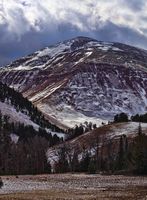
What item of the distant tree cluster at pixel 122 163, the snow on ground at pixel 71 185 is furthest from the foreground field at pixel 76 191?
the distant tree cluster at pixel 122 163

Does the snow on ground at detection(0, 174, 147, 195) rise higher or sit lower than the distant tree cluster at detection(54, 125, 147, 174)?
lower

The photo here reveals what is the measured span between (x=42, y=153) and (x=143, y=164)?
80.1 m

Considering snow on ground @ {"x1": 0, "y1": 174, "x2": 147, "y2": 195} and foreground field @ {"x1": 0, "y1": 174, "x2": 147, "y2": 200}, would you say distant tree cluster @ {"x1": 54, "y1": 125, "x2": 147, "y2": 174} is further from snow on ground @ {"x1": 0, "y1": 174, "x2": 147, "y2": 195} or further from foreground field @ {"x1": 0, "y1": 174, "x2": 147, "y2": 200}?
foreground field @ {"x1": 0, "y1": 174, "x2": 147, "y2": 200}

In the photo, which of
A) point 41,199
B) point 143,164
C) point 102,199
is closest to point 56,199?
point 41,199

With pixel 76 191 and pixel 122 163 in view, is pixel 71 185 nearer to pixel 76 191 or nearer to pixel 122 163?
pixel 76 191

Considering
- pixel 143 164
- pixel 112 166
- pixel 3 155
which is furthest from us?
pixel 3 155

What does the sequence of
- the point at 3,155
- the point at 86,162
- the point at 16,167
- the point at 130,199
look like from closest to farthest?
the point at 130,199
the point at 86,162
the point at 16,167
the point at 3,155

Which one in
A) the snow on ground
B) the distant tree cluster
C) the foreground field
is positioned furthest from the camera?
the distant tree cluster

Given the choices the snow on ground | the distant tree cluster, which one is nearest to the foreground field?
the snow on ground

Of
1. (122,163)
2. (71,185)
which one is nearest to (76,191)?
(71,185)

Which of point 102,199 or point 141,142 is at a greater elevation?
point 141,142

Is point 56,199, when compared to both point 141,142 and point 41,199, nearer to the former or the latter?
point 41,199

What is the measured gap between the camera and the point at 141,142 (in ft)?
413

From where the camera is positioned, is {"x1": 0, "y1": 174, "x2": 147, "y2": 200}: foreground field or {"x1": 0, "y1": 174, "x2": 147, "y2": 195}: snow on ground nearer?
{"x1": 0, "y1": 174, "x2": 147, "y2": 200}: foreground field
